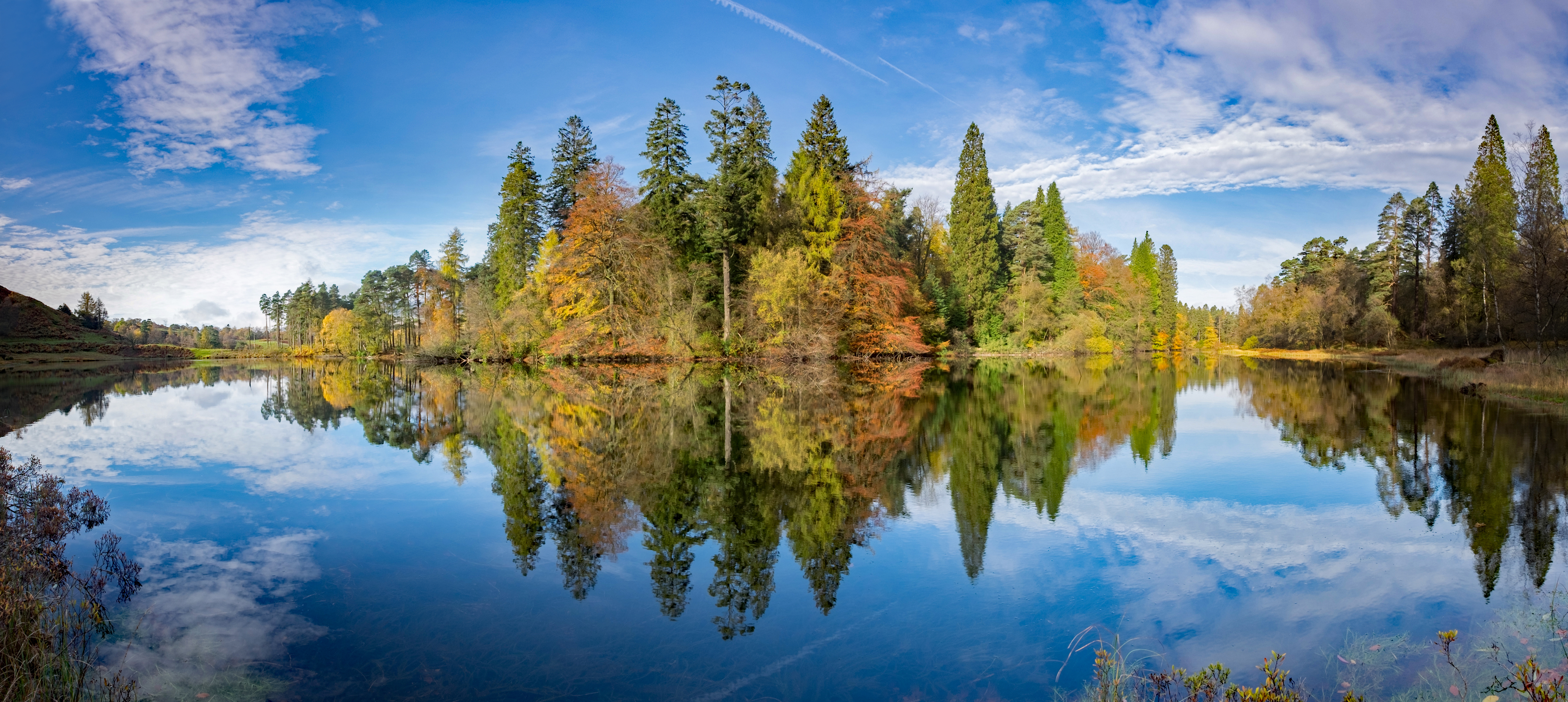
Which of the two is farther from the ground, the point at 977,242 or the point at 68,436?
the point at 977,242

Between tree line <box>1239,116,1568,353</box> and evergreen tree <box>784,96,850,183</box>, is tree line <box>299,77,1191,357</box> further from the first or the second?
tree line <box>1239,116,1568,353</box>

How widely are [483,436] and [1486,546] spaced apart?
507 inches

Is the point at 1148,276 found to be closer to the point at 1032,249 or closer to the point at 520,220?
the point at 1032,249

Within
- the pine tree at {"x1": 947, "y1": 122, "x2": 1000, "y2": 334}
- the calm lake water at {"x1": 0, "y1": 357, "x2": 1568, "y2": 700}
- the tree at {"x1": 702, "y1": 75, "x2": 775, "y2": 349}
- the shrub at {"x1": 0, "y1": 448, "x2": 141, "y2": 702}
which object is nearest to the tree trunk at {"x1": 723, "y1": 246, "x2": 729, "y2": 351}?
the tree at {"x1": 702, "y1": 75, "x2": 775, "y2": 349}

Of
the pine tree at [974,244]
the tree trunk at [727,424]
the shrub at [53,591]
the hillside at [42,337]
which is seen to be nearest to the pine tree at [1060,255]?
the pine tree at [974,244]

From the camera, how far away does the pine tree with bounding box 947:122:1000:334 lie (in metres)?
42.2

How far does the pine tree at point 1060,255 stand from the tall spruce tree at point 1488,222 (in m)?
19.1

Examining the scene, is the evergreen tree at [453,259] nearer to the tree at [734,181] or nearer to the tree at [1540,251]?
the tree at [734,181]

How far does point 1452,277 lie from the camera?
37125 millimetres

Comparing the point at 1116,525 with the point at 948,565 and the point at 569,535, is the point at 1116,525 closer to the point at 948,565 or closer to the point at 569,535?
the point at 948,565

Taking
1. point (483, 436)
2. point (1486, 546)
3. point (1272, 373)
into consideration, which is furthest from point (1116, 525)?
point (1272, 373)

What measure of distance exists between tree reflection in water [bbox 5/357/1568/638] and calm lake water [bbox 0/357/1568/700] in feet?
0.19

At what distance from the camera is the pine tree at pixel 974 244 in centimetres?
4219

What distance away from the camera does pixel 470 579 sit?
5.10m
